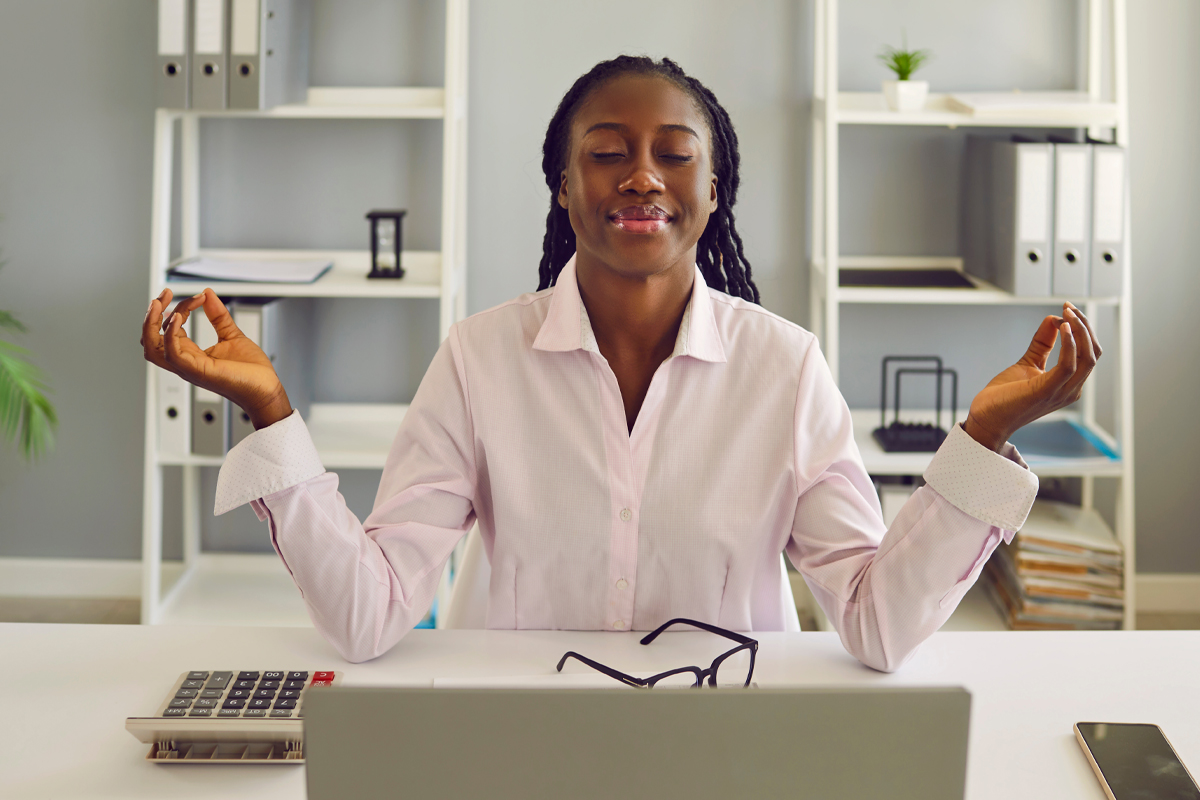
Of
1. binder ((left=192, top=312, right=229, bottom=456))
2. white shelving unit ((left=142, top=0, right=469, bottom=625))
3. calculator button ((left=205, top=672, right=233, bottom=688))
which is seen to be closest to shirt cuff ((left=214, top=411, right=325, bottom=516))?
calculator button ((left=205, top=672, right=233, bottom=688))

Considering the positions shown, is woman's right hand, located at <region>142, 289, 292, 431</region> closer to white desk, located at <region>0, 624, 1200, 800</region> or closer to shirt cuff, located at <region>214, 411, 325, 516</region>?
shirt cuff, located at <region>214, 411, 325, 516</region>

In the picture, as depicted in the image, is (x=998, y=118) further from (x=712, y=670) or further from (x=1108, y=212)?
(x=712, y=670)

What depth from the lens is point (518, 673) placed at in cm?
103

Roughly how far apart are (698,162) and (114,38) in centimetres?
199

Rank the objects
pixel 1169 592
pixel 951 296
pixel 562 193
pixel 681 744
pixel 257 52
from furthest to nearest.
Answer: pixel 1169 592 < pixel 951 296 < pixel 257 52 < pixel 562 193 < pixel 681 744

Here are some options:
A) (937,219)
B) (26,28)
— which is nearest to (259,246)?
(26,28)

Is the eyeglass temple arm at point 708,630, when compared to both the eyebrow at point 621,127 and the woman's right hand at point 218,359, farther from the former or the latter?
the eyebrow at point 621,127

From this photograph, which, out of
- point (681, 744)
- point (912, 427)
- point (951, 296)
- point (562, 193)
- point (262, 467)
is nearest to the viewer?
point (681, 744)

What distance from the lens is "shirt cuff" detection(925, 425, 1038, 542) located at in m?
0.97

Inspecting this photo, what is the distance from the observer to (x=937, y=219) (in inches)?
Answer: 106

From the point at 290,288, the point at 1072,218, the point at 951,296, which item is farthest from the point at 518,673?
the point at 1072,218

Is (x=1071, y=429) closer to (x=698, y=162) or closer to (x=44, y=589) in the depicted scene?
(x=698, y=162)

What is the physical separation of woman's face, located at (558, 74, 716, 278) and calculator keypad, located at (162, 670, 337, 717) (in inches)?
21.5

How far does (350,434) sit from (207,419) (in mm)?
345
